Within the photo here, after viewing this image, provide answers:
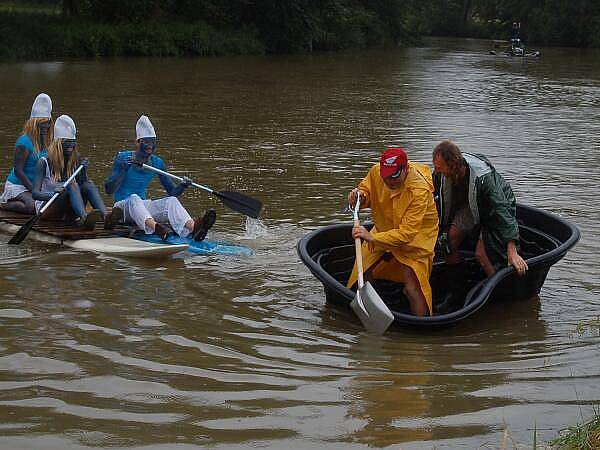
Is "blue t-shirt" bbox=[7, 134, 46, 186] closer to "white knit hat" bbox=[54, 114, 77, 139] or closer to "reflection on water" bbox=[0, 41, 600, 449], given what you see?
"white knit hat" bbox=[54, 114, 77, 139]

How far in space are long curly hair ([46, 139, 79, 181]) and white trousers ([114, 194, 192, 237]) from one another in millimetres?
589

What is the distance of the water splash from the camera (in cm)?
1070

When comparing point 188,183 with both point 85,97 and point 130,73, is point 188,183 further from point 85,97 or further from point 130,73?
point 130,73

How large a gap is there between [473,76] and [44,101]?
25188 mm

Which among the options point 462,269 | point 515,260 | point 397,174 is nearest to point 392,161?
point 397,174

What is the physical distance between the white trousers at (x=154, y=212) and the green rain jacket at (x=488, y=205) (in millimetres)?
2962

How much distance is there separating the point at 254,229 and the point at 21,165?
7.84ft

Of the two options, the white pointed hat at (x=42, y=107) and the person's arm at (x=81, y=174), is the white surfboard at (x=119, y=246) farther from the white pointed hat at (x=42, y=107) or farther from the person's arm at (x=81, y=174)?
the white pointed hat at (x=42, y=107)

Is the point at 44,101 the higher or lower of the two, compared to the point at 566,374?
higher

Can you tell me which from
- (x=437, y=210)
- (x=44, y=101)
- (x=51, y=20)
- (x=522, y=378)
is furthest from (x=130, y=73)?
(x=522, y=378)

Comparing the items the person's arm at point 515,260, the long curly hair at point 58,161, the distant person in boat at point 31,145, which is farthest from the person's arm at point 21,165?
the person's arm at point 515,260

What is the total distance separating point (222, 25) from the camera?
147ft

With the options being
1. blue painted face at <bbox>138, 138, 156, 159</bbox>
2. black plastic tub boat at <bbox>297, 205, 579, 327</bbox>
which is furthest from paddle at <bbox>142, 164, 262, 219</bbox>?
black plastic tub boat at <bbox>297, 205, 579, 327</bbox>

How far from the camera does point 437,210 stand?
807cm
